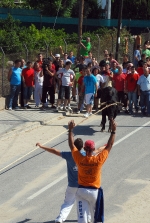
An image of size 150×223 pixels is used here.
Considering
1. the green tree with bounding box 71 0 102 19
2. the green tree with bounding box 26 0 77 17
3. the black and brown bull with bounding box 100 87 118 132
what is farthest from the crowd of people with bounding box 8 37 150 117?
the green tree with bounding box 26 0 77 17

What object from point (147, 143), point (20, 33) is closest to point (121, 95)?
point (147, 143)

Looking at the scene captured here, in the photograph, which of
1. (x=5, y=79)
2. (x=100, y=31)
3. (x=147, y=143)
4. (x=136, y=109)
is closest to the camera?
(x=147, y=143)

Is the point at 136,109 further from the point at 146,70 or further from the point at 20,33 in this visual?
the point at 20,33

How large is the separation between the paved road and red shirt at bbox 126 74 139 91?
338 cm

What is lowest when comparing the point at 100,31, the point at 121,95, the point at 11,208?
the point at 11,208

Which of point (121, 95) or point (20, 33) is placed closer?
point (121, 95)

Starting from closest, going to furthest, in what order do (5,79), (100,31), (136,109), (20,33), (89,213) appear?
(89,213)
(136,109)
(5,79)
(20,33)
(100,31)

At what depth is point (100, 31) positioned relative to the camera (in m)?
43.6

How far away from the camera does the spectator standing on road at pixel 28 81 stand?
854 inches

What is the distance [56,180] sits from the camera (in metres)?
13.9

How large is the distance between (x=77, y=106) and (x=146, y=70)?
113 inches

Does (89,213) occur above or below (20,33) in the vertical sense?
below

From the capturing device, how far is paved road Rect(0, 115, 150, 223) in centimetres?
1196

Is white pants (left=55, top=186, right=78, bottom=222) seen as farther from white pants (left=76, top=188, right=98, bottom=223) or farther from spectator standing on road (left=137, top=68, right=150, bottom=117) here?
spectator standing on road (left=137, top=68, right=150, bottom=117)
